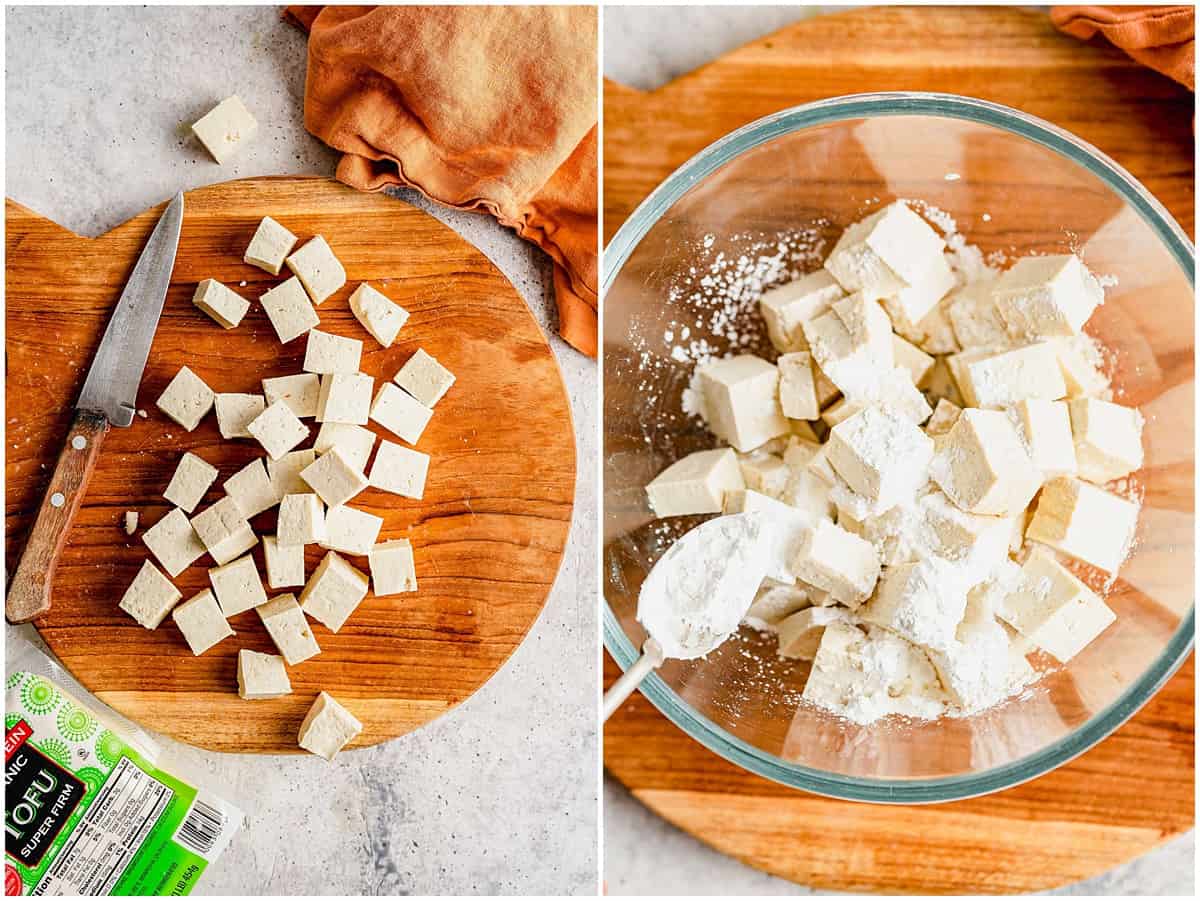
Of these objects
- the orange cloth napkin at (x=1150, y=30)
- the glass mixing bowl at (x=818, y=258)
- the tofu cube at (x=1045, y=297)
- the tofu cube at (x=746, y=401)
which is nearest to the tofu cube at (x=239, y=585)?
the glass mixing bowl at (x=818, y=258)

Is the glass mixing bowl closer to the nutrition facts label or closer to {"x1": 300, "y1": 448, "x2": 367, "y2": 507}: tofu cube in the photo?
{"x1": 300, "y1": 448, "x2": 367, "y2": 507}: tofu cube

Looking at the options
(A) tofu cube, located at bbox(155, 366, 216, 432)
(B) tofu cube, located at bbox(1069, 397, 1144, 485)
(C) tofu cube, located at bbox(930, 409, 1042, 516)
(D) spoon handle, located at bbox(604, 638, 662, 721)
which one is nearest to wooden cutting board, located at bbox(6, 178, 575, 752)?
(A) tofu cube, located at bbox(155, 366, 216, 432)

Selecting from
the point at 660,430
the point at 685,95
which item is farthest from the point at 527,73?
the point at 660,430

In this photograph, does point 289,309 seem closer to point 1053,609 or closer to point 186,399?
point 186,399

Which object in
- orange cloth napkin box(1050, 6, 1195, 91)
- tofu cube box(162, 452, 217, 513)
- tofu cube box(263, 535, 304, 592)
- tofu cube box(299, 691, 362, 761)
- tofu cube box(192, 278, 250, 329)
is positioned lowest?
tofu cube box(299, 691, 362, 761)

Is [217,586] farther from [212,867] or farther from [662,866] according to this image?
[662,866]

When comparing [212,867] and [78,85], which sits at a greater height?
[78,85]

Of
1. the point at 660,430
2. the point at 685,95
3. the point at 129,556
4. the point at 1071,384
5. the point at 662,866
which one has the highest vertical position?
the point at 685,95
